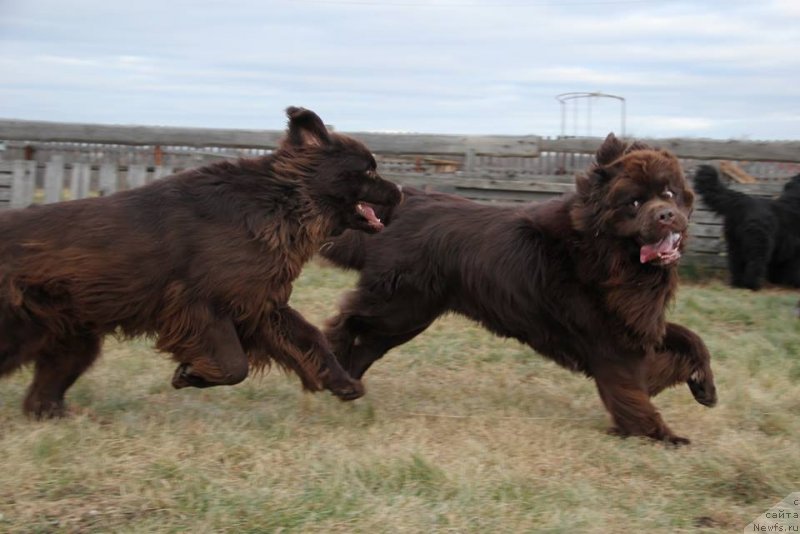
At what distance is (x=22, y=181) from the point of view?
1166 centimetres

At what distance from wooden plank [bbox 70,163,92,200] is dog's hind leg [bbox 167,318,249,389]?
24.0ft

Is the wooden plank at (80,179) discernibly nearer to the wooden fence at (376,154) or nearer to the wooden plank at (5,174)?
the wooden fence at (376,154)

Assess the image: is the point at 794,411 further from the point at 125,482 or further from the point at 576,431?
the point at 125,482

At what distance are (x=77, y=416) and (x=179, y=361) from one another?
664 mm

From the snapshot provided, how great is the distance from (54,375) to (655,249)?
136 inches

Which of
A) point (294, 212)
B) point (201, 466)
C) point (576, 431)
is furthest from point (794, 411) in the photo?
point (201, 466)

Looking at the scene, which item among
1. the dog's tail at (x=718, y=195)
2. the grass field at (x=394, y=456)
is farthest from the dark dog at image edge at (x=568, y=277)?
the dog's tail at (x=718, y=195)

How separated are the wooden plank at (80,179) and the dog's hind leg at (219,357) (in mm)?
7326

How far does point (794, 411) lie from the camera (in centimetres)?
580

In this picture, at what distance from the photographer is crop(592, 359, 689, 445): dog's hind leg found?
16.8 feet

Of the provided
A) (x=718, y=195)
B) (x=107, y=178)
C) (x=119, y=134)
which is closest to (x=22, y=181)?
(x=107, y=178)

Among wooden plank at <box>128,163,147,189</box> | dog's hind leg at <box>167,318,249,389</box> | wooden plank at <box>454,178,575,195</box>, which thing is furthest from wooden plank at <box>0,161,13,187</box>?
dog's hind leg at <box>167,318,249,389</box>

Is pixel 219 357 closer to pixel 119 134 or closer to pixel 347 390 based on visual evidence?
pixel 347 390

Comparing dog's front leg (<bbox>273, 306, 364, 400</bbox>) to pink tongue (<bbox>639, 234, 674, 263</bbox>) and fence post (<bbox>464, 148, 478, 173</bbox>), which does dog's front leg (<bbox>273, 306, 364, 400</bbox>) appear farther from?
fence post (<bbox>464, 148, 478, 173</bbox>)
